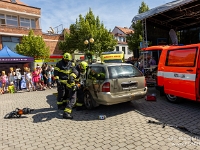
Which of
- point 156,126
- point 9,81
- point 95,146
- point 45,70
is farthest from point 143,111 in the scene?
point 9,81

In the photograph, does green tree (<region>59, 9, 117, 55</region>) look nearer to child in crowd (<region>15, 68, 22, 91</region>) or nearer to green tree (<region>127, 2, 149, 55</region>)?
green tree (<region>127, 2, 149, 55</region>)

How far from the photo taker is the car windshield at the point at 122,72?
5273 millimetres

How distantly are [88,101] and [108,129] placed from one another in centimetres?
187

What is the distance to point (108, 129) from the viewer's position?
4.23 meters

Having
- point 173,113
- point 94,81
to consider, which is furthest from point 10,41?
point 173,113

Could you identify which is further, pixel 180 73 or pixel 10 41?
pixel 10 41

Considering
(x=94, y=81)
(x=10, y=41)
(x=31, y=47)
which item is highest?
(x=10, y=41)

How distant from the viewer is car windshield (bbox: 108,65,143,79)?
5.27m

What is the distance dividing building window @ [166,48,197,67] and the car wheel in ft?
10.0

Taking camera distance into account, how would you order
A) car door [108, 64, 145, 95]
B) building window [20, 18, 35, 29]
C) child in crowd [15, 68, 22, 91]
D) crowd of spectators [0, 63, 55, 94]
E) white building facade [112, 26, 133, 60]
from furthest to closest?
white building facade [112, 26, 133, 60]
building window [20, 18, 35, 29]
child in crowd [15, 68, 22, 91]
crowd of spectators [0, 63, 55, 94]
car door [108, 64, 145, 95]

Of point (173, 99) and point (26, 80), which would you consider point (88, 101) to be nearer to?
point (173, 99)

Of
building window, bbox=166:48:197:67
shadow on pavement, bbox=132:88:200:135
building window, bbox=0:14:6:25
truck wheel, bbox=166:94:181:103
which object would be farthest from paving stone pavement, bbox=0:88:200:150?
building window, bbox=0:14:6:25

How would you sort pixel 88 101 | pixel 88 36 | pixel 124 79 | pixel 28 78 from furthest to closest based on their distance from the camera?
pixel 88 36
pixel 28 78
pixel 88 101
pixel 124 79

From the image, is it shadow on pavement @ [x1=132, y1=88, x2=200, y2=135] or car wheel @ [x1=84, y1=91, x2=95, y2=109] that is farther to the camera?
car wheel @ [x1=84, y1=91, x2=95, y2=109]
